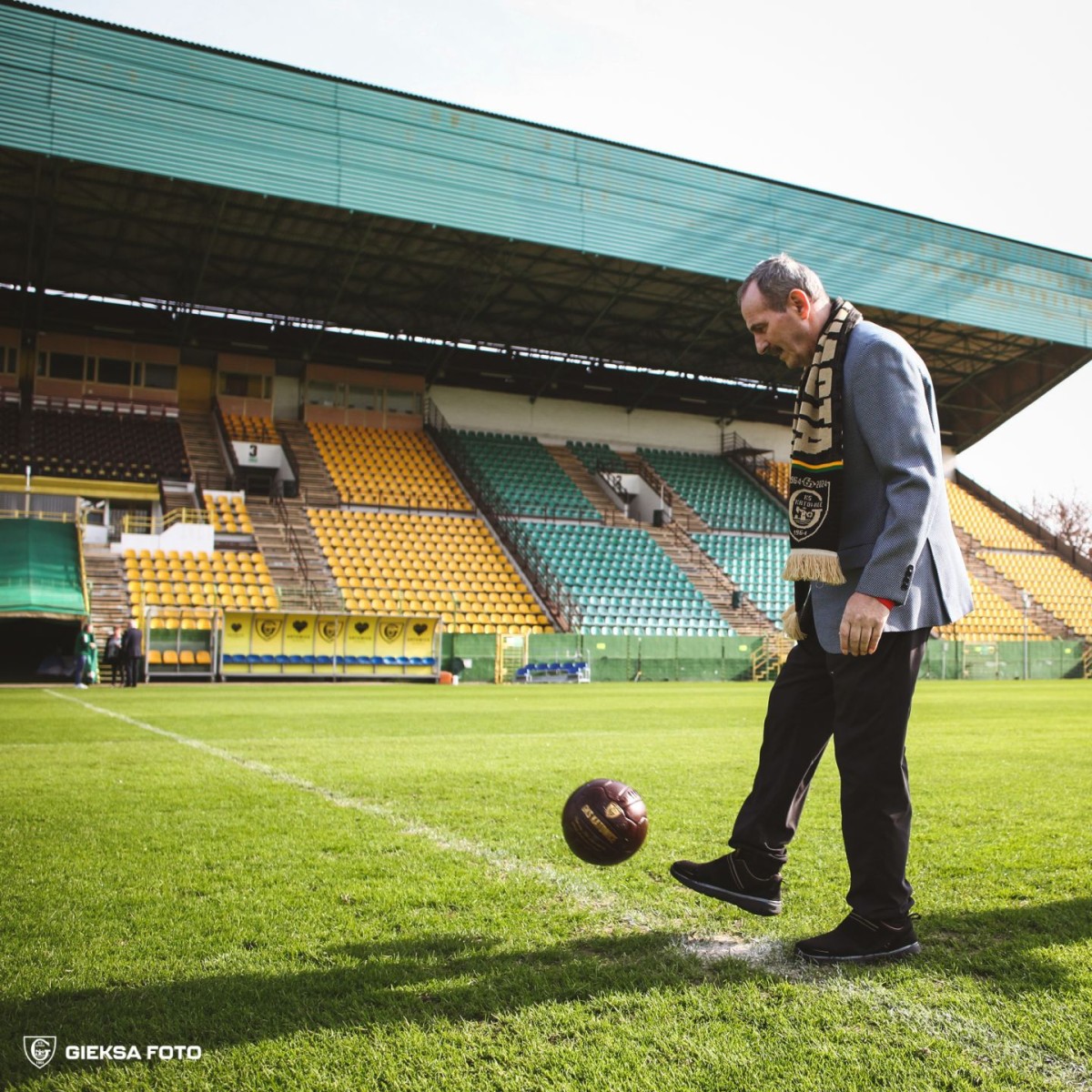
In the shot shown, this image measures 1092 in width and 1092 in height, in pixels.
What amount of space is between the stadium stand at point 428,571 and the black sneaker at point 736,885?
79.9ft

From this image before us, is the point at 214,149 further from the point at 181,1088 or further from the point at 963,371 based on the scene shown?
the point at 963,371

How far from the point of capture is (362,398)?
131ft

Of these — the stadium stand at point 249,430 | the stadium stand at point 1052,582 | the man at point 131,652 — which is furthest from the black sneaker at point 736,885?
the stadium stand at point 1052,582

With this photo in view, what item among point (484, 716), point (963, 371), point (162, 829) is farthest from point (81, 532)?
point (963, 371)

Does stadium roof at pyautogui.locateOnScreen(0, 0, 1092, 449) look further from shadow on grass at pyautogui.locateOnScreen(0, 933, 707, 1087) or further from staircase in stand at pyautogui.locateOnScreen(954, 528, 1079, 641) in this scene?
shadow on grass at pyautogui.locateOnScreen(0, 933, 707, 1087)

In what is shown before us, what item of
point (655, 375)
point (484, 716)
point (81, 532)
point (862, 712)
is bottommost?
point (484, 716)

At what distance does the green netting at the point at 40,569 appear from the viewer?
78.1 ft

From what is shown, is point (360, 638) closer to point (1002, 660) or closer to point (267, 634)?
point (267, 634)

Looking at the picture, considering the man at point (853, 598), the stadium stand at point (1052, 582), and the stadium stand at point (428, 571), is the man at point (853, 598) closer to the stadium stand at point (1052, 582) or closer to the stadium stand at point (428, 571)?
the stadium stand at point (428, 571)

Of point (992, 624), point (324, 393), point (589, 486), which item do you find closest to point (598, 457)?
point (589, 486)

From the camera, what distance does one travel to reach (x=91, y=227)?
30562 millimetres

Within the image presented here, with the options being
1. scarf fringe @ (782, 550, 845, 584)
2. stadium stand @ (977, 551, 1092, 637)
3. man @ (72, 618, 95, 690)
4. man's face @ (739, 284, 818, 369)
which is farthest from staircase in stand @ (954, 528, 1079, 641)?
scarf fringe @ (782, 550, 845, 584)

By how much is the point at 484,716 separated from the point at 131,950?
11.7 metres

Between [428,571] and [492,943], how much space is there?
2879 centimetres
